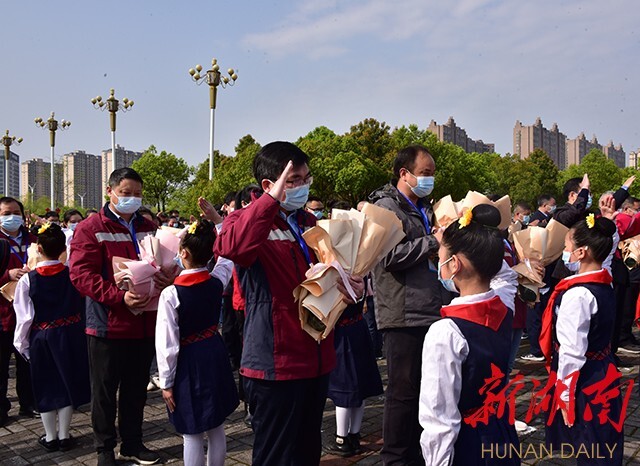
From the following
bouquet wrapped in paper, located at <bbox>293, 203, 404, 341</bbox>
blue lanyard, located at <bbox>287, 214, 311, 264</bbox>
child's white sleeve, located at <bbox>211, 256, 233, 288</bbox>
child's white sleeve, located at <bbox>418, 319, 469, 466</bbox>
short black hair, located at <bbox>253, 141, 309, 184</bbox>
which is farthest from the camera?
child's white sleeve, located at <bbox>211, 256, 233, 288</bbox>

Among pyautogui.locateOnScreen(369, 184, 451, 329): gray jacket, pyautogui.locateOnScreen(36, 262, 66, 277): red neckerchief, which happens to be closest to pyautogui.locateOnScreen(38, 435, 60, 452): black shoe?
pyautogui.locateOnScreen(36, 262, 66, 277): red neckerchief

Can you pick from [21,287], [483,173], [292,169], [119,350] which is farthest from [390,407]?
[483,173]

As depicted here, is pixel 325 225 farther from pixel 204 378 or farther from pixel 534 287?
pixel 534 287

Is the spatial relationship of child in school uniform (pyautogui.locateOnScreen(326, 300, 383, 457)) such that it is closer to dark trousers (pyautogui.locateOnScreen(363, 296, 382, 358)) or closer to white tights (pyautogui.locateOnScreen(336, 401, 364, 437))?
white tights (pyautogui.locateOnScreen(336, 401, 364, 437))

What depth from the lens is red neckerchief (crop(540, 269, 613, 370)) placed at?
142 inches

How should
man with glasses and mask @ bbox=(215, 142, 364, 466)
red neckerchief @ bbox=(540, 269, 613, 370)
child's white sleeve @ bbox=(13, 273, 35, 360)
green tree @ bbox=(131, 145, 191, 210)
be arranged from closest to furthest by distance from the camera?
1. man with glasses and mask @ bbox=(215, 142, 364, 466)
2. red neckerchief @ bbox=(540, 269, 613, 370)
3. child's white sleeve @ bbox=(13, 273, 35, 360)
4. green tree @ bbox=(131, 145, 191, 210)

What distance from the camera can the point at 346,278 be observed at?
276cm

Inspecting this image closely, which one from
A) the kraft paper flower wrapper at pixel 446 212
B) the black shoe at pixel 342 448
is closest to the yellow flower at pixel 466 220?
the kraft paper flower wrapper at pixel 446 212

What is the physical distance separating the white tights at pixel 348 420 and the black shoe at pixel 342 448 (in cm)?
4

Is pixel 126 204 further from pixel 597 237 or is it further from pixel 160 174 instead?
pixel 160 174

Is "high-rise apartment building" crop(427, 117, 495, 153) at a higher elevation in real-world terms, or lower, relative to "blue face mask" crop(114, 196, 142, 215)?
higher

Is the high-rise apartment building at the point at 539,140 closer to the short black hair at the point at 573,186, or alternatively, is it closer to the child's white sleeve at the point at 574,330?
the short black hair at the point at 573,186

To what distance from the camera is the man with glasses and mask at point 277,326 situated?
286 cm

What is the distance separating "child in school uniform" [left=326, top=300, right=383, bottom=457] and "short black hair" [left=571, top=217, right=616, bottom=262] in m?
2.02
